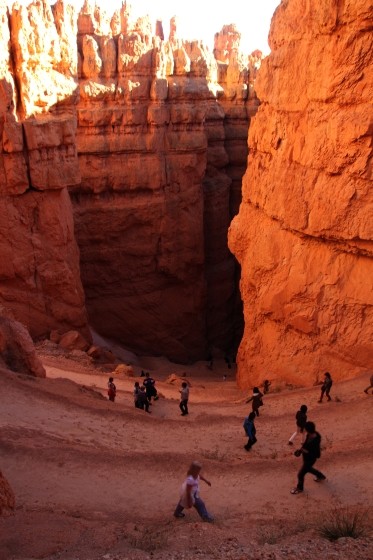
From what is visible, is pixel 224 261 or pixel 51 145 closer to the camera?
pixel 51 145

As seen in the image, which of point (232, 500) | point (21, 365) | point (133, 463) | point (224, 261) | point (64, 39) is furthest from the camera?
point (224, 261)

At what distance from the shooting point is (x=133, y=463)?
330 inches

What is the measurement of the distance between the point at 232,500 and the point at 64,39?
15637mm

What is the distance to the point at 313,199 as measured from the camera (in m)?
12.9

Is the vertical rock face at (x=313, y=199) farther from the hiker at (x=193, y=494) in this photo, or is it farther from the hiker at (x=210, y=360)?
the hiker at (x=210, y=360)

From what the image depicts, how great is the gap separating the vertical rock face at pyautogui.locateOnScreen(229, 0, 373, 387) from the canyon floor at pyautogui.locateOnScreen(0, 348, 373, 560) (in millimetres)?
1262

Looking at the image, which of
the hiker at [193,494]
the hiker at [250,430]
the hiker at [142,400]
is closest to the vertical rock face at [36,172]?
the hiker at [142,400]

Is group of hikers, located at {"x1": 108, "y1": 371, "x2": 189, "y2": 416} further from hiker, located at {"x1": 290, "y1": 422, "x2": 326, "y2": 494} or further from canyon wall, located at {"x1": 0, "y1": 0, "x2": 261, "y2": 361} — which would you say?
canyon wall, located at {"x1": 0, "y1": 0, "x2": 261, "y2": 361}

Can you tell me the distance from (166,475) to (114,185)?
17.9 m

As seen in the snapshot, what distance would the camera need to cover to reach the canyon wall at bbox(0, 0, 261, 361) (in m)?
17.4

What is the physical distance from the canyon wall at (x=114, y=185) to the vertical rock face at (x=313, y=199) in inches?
258

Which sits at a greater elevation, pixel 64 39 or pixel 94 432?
pixel 64 39

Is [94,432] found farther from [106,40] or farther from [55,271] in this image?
[106,40]

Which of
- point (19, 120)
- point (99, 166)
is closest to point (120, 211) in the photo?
point (99, 166)
